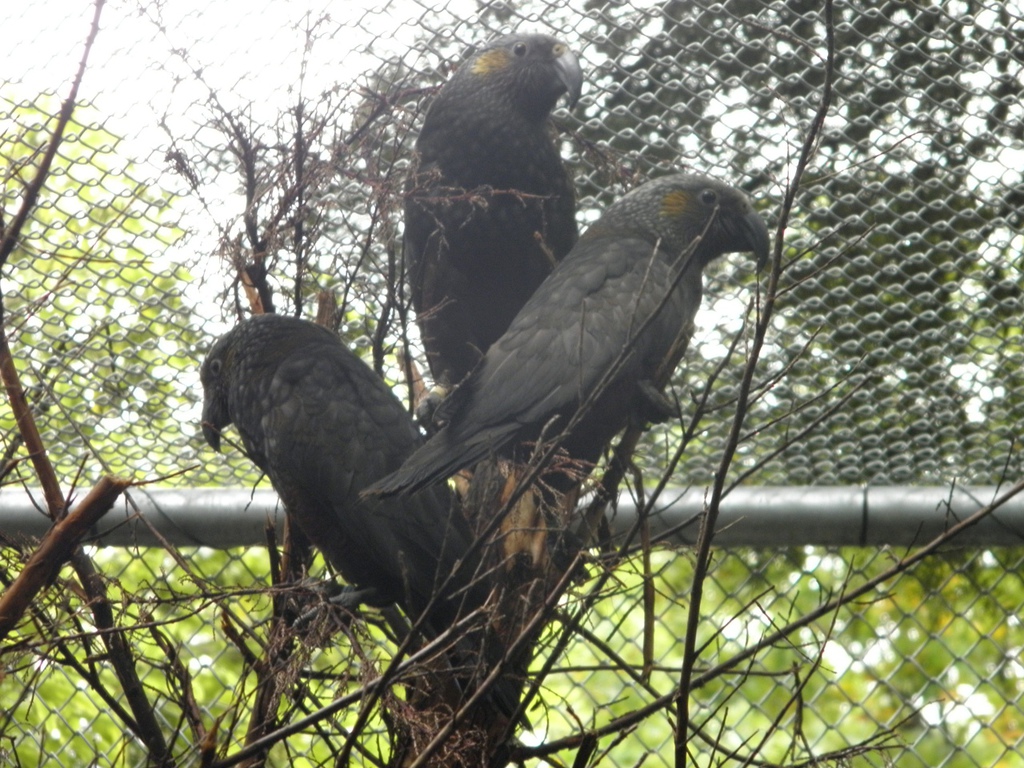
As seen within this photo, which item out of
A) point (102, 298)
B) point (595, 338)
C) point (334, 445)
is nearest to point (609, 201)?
point (595, 338)

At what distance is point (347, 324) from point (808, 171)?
94cm

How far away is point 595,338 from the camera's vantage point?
1.77 meters

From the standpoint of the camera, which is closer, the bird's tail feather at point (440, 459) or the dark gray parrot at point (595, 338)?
the bird's tail feather at point (440, 459)

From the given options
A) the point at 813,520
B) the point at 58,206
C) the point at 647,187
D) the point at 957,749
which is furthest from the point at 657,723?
the point at 58,206

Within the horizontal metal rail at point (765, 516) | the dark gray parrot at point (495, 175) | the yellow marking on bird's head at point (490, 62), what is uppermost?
the yellow marking on bird's head at point (490, 62)

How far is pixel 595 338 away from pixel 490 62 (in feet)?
2.39

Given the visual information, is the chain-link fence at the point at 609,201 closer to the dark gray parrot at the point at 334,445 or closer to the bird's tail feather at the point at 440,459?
the dark gray parrot at the point at 334,445

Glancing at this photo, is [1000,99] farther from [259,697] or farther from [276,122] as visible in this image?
[259,697]

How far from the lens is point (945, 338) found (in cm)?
223

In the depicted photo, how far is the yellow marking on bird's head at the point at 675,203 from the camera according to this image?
6.92 ft

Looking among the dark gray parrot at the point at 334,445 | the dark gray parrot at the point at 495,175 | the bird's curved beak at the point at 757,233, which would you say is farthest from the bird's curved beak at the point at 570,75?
the dark gray parrot at the point at 334,445

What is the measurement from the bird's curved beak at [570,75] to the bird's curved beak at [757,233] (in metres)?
0.40

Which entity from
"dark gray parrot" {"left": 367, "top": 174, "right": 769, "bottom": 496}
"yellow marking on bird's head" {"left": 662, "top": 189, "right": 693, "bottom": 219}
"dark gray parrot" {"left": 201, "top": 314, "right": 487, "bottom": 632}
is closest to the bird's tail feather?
"dark gray parrot" {"left": 367, "top": 174, "right": 769, "bottom": 496}

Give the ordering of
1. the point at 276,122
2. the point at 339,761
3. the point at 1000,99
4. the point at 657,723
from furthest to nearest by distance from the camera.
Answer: the point at 657,723
the point at 1000,99
the point at 276,122
the point at 339,761
